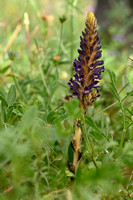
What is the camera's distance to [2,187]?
0.65 metres

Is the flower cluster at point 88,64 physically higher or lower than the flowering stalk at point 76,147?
higher

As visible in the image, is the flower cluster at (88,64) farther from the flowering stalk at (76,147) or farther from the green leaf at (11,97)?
the green leaf at (11,97)

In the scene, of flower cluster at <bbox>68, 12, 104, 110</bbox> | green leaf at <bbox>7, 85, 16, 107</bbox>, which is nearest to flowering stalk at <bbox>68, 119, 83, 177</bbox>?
flower cluster at <bbox>68, 12, 104, 110</bbox>

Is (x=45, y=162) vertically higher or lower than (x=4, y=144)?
lower

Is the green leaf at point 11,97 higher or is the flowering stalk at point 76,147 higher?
the green leaf at point 11,97

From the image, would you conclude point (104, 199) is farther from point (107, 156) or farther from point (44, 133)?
point (44, 133)

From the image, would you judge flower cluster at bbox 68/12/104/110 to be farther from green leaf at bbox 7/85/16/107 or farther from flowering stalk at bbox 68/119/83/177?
green leaf at bbox 7/85/16/107

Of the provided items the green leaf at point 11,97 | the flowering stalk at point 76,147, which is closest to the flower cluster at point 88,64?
the flowering stalk at point 76,147

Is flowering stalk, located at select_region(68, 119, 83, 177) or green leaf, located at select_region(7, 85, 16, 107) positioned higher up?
green leaf, located at select_region(7, 85, 16, 107)

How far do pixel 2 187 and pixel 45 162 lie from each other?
15cm

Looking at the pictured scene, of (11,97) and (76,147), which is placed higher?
(11,97)

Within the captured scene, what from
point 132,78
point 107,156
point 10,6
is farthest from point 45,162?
point 10,6

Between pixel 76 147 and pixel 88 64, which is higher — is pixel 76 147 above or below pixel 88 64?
below

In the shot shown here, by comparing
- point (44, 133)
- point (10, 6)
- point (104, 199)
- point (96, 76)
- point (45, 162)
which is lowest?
point (104, 199)
